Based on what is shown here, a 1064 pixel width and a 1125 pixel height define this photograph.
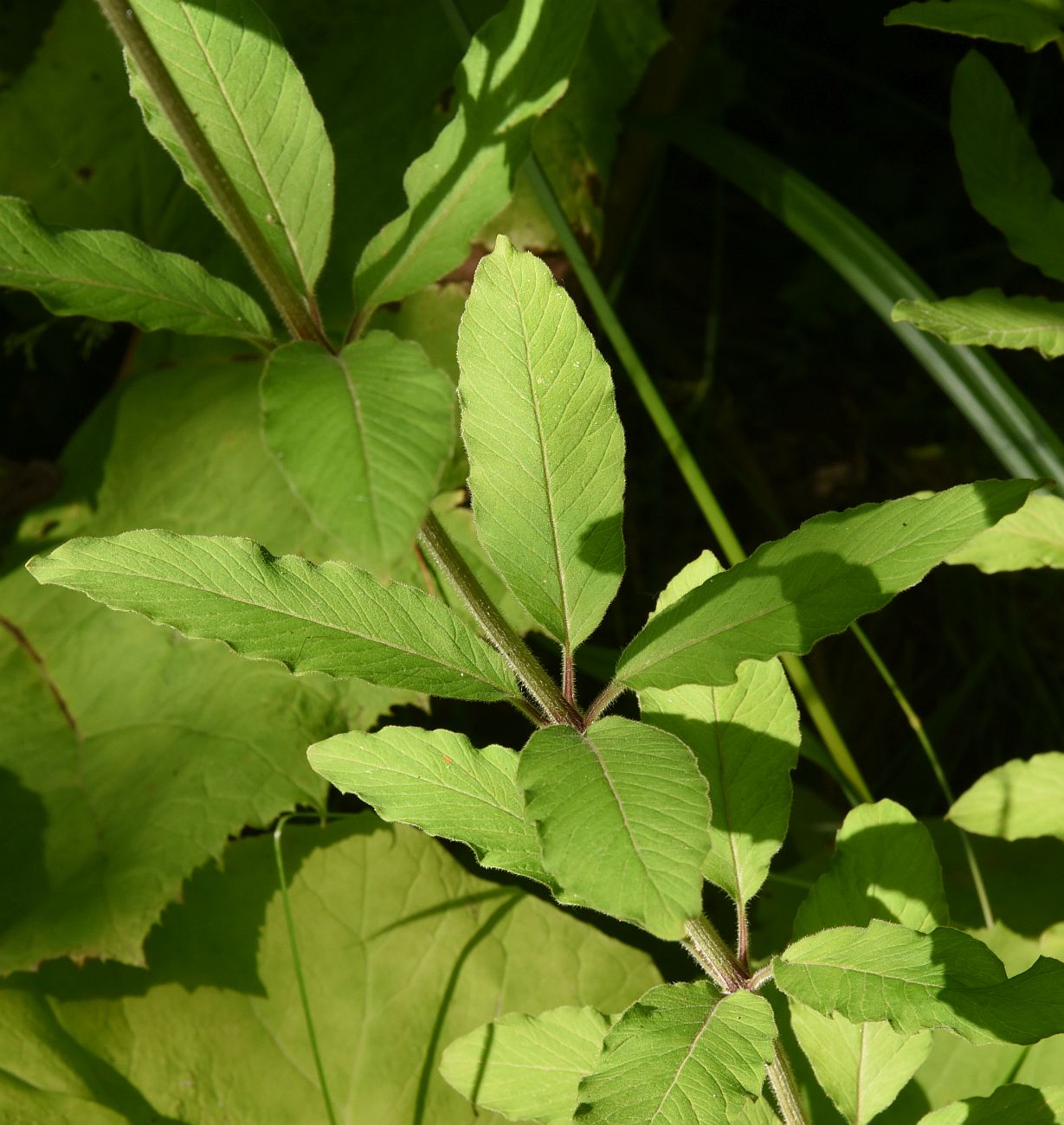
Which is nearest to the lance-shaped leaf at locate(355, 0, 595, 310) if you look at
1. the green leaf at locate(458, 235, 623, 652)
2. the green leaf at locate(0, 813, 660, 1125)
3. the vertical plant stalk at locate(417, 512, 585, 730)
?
the green leaf at locate(458, 235, 623, 652)

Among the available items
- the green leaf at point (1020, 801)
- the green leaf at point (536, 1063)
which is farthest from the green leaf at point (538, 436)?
the green leaf at point (1020, 801)

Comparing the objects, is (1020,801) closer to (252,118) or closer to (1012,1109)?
(1012,1109)

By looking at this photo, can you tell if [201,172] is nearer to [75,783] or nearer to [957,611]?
[75,783]

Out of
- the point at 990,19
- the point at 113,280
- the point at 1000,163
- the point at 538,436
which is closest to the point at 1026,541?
the point at 1000,163

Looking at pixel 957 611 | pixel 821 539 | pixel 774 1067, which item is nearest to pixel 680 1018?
pixel 774 1067

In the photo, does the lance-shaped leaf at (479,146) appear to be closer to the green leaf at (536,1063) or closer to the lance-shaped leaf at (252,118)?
the lance-shaped leaf at (252,118)
